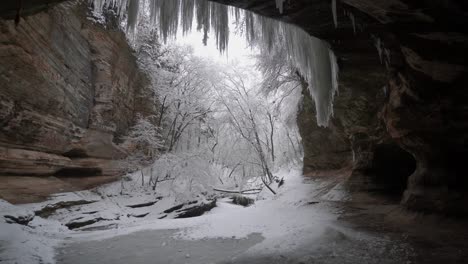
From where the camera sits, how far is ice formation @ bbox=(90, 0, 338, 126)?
4.31 m

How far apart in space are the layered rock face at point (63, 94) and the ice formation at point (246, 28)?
14.4ft

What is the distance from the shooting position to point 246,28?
4809mm

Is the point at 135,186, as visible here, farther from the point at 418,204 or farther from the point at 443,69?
the point at 443,69

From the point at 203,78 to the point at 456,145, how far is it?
13824mm

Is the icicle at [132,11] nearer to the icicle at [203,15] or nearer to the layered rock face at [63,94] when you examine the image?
the icicle at [203,15]

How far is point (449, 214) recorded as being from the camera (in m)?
3.96

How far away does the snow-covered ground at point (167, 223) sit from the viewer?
167 inches

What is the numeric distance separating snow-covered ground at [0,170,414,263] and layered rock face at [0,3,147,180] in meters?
1.30

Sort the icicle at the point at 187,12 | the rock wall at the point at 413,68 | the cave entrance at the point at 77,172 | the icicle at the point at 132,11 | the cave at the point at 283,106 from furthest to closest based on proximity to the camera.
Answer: the cave entrance at the point at 77,172 → the icicle at the point at 132,11 → the icicle at the point at 187,12 → the cave at the point at 283,106 → the rock wall at the point at 413,68

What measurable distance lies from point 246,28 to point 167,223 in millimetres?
5508

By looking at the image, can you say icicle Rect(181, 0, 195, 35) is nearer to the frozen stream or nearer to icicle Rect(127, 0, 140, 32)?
icicle Rect(127, 0, 140, 32)

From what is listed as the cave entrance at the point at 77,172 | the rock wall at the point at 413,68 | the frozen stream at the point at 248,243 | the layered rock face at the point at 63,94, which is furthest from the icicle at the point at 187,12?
the cave entrance at the point at 77,172

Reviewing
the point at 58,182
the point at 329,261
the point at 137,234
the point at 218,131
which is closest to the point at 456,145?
the point at 329,261

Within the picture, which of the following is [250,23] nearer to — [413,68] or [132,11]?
[132,11]
